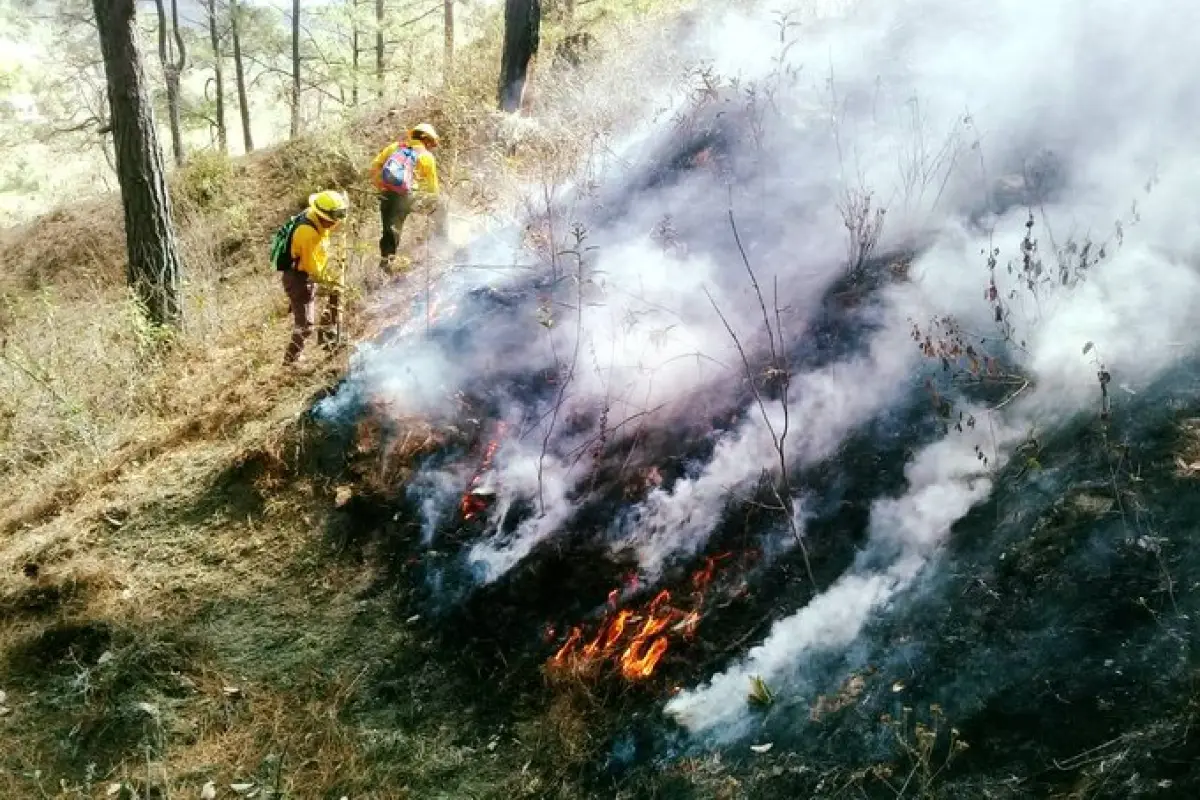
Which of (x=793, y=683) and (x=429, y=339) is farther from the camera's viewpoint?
(x=429, y=339)

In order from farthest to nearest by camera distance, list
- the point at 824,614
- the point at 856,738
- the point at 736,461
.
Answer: the point at 736,461 < the point at 824,614 < the point at 856,738

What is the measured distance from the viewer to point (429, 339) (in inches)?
207

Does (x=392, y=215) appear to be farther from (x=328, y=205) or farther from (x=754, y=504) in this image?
(x=754, y=504)

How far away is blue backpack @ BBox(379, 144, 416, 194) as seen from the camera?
636 cm

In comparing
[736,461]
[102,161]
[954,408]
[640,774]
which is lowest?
[102,161]

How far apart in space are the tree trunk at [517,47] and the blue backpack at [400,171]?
3113 millimetres

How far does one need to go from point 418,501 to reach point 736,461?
179 cm

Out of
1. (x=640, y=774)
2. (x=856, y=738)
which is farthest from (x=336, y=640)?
(x=856, y=738)

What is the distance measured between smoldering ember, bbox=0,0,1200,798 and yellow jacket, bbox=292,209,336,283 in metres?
0.49

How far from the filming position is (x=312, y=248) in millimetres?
5574

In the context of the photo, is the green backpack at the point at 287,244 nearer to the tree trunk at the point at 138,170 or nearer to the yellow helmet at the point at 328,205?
the yellow helmet at the point at 328,205

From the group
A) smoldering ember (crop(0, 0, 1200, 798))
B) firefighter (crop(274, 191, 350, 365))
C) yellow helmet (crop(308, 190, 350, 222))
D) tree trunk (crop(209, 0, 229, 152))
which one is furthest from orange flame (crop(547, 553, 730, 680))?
tree trunk (crop(209, 0, 229, 152))

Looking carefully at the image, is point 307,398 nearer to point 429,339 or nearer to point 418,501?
point 429,339

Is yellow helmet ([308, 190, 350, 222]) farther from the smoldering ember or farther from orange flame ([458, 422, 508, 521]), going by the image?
orange flame ([458, 422, 508, 521])
